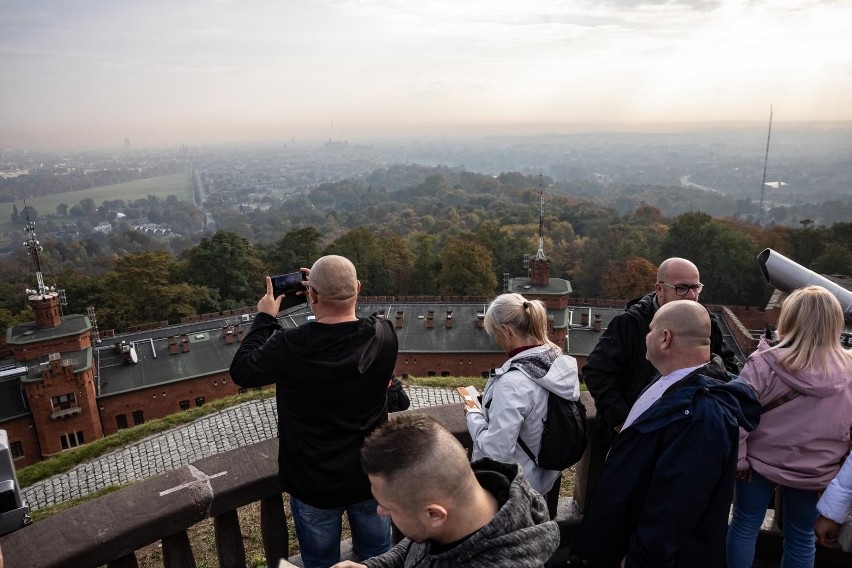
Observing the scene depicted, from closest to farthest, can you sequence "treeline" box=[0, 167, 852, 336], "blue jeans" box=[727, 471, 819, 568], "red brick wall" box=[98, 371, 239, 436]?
"blue jeans" box=[727, 471, 819, 568] < "red brick wall" box=[98, 371, 239, 436] < "treeline" box=[0, 167, 852, 336]

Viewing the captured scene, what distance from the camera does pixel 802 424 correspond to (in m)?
3.03

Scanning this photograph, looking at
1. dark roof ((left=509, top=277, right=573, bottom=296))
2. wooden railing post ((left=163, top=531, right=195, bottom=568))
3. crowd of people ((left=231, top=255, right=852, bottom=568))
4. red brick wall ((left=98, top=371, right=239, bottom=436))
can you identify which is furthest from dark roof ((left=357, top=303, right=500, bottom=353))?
wooden railing post ((left=163, top=531, right=195, bottom=568))

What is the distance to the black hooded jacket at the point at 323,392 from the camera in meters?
2.88

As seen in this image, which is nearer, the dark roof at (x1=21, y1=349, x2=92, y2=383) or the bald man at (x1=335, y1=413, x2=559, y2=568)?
the bald man at (x1=335, y1=413, x2=559, y2=568)

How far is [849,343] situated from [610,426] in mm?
1784

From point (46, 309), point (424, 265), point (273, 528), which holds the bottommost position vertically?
point (424, 265)

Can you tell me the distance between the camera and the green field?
82825 mm

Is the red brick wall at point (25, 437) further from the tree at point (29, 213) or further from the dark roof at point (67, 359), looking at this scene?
the tree at point (29, 213)

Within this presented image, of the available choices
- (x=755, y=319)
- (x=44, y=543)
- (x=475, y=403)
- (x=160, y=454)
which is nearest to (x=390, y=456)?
(x=475, y=403)

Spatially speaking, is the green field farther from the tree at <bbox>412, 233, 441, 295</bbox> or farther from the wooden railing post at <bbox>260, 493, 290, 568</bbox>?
the wooden railing post at <bbox>260, 493, 290, 568</bbox>

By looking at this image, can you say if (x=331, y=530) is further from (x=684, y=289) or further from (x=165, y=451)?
(x=165, y=451)

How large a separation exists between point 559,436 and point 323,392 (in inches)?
51.0

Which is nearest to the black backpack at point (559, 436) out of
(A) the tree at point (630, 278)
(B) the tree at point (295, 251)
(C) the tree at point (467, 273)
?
(C) the tree at point (467, 273)

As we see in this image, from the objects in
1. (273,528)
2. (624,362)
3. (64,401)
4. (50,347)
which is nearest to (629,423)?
(624,362)
